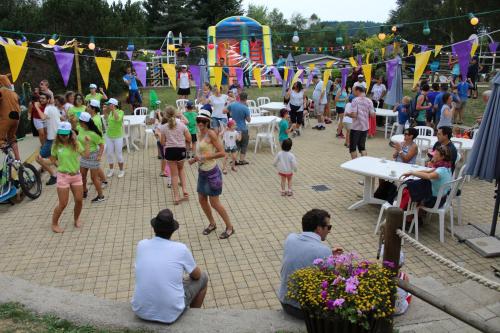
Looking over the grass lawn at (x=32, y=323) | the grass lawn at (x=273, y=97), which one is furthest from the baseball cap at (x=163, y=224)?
the grass lawn at (x=273, y=97)

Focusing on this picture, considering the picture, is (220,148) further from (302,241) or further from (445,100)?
(445,100)

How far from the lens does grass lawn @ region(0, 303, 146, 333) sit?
3262 mm

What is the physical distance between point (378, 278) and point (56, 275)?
Answer: 3722 millimetres

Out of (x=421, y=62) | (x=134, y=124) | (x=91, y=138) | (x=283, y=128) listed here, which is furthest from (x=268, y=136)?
(x=91, y=138)

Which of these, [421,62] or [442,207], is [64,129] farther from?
[421,62]

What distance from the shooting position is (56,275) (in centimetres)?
488

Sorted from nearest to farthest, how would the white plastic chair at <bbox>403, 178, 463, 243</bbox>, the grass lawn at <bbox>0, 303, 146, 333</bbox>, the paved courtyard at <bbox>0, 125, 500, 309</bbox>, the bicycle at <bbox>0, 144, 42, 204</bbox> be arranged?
the grass lawn at <bbox>0, 303, 146, 333</bbox> → the paved courtyard at <bbox>0, 125, 500, 309</bbox> → the white plastic chair at <bbox>403, 178, 463, 243</bbox> → the bicycle at <bbox>0, 144, 42, 204</bbox>

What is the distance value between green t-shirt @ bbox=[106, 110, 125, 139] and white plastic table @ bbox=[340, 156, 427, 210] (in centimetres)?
429

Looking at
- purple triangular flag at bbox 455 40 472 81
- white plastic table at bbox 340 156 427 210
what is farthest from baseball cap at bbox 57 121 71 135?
purple triangular flag at bbox 455 40 472 81

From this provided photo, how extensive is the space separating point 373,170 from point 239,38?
18.9 meters

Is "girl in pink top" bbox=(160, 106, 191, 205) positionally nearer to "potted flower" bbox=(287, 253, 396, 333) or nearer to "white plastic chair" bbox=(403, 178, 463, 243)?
"white plastic chair" bbox=(403, 178, 463, 243)

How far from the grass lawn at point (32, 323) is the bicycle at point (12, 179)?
418cm

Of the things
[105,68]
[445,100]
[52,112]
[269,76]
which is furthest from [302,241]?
[269,76]

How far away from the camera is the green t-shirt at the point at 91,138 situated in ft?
22.2
